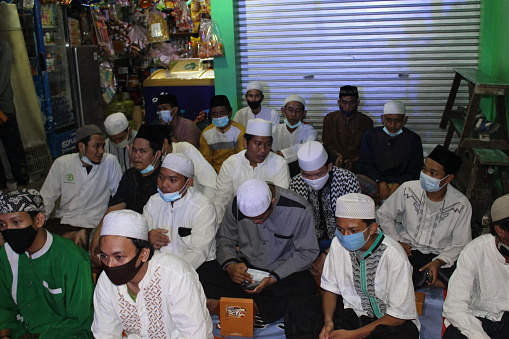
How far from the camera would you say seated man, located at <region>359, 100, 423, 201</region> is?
526 centimetres

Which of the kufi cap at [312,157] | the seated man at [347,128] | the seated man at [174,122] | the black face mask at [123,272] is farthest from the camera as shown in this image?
the seated man at [347,128]

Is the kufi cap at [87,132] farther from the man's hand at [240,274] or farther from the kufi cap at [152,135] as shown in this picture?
the man's hand at [240,274]

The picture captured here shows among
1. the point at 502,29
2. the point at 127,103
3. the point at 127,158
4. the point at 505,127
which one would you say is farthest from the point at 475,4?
the point at 127,103

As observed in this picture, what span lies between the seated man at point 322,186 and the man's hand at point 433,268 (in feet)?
2.23

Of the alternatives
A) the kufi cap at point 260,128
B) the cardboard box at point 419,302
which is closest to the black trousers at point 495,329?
the cardboard box at point 419,302

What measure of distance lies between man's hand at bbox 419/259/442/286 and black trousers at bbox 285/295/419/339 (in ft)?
2.51

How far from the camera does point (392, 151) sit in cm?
529

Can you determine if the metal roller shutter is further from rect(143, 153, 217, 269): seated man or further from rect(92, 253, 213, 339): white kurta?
rect(92, 253, 213, 339): white kurta

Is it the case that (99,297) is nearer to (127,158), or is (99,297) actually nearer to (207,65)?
(127,158)

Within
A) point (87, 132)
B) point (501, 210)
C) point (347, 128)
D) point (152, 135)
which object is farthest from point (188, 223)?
point (347, 128)

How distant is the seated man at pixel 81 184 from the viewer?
4.50m

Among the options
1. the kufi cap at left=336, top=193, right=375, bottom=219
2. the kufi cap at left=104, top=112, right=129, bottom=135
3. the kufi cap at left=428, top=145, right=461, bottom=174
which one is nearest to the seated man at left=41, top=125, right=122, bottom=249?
the kufi cap at left=104, top=112, right=129, bottom=135

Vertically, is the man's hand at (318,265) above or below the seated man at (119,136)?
below

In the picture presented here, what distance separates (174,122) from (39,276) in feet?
10.1
